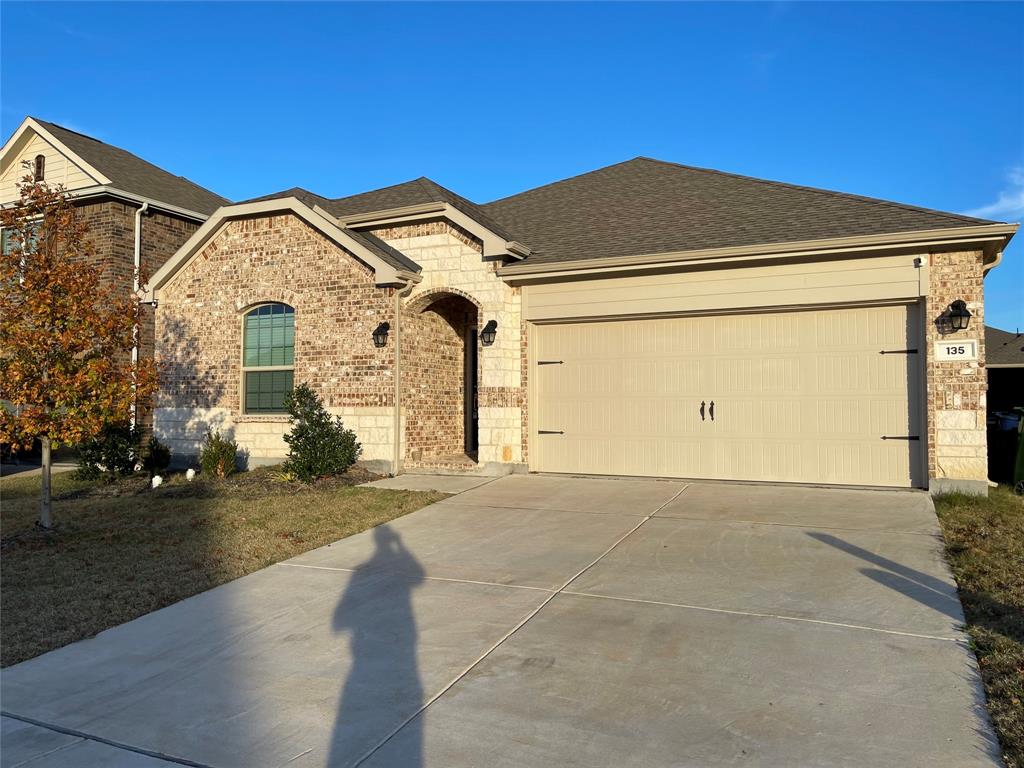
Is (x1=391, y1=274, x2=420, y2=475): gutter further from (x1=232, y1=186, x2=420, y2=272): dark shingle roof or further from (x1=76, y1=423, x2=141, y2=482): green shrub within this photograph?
(x1=76, y1=423, x2=141, y2=482): green shrub

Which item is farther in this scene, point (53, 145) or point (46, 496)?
point (53, 145)

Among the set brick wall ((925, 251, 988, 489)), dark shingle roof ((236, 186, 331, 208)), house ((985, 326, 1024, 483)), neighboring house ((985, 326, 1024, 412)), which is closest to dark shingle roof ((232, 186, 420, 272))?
dark shingle roof ((236, 186, 331, 208))

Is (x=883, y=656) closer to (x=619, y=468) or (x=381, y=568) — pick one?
(x=381, y=568)

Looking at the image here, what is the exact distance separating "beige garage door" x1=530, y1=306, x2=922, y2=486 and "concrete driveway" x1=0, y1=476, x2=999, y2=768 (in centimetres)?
295

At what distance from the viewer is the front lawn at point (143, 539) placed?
595 cm

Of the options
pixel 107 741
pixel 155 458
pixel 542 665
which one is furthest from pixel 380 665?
pixel 155 458

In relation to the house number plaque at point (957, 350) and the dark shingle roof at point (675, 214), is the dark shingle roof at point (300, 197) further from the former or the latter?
the house number plaque at point (957, 350)

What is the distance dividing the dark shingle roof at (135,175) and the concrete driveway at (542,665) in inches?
556

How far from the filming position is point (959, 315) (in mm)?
9688

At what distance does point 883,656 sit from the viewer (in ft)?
15.1

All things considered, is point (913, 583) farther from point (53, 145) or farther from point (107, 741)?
point (53, 145)

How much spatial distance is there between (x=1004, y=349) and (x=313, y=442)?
22.0 metres

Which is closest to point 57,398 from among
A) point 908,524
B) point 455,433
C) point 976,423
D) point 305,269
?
point 305,269

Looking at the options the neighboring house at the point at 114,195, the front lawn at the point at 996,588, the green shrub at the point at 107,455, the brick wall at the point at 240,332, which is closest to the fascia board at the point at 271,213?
the brick wall at the point at 240,332
